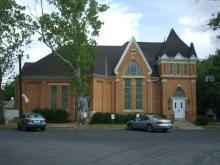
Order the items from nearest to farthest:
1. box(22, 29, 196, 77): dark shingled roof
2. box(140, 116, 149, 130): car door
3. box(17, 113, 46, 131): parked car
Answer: box(17, 113, 46, 131): parked car
box(140, 116, 149, 130): car door
box(22, 29, 196, 77): dark shingled roof

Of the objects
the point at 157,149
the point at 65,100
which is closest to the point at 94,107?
the point at 65,100

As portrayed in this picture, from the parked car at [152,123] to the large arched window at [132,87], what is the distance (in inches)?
507

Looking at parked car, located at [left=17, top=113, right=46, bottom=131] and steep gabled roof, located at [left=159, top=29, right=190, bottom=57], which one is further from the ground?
steep gabled roof, located at [left=159, top=29, right=190, bottom=57]

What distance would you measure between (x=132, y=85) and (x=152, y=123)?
1559cm

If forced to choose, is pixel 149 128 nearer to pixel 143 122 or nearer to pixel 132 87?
pixel 143 122

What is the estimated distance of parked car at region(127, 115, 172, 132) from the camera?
33838 mm

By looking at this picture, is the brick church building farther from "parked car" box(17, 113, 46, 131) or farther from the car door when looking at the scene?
the car door

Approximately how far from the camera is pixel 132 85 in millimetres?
49469

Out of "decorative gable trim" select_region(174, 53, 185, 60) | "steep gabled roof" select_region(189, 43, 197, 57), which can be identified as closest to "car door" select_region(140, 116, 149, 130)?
"decorative gable trim" select_region(174, 53, 185, 60)

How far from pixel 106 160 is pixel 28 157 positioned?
304 cm

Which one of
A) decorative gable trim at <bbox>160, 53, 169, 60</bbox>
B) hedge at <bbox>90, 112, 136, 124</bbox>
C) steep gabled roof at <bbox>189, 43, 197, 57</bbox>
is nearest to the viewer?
hedge at <bbox>90, 112, 136, 124</bbox>

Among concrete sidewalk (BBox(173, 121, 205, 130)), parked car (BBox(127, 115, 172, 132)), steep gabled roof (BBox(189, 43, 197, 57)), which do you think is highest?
steep gabled roof (BBox(189, 43, 197, 57))

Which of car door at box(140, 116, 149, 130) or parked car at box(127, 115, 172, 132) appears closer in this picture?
parked car at box(127, 115, 172, 132)

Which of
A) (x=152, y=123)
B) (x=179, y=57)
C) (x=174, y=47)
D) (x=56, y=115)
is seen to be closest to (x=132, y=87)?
(x=179, y=57)
